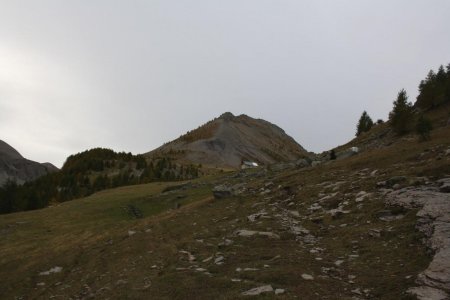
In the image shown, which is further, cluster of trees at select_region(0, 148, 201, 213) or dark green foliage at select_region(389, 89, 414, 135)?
cluster of trees at select_region(0, 148, 201, 213)

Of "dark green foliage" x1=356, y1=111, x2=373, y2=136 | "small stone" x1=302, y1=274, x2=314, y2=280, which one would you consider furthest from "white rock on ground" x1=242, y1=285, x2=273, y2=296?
"dark green foliage" x1=356, y1=111, x2=373, y2=136

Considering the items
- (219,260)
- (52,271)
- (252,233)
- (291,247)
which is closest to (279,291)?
(291,247)

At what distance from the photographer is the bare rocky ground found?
17625 mm

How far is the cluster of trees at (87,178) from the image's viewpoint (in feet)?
294

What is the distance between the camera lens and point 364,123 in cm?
10456

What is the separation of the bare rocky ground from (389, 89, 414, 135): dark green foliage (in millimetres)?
20708

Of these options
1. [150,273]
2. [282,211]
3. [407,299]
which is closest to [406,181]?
[282,211]

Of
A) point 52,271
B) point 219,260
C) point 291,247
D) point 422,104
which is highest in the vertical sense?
point 422,104

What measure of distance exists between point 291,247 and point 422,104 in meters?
63.6

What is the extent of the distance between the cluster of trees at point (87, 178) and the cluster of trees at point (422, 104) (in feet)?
227

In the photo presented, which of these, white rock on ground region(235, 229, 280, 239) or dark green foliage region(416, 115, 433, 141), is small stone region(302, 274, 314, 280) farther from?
dark green foliage region(416, 115, 433, 141)

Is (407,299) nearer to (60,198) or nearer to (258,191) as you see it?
(258,191)

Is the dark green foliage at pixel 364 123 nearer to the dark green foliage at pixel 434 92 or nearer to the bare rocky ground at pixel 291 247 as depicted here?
the dark green foliage at pixel 434 92

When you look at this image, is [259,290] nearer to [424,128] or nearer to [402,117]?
[424,128]
